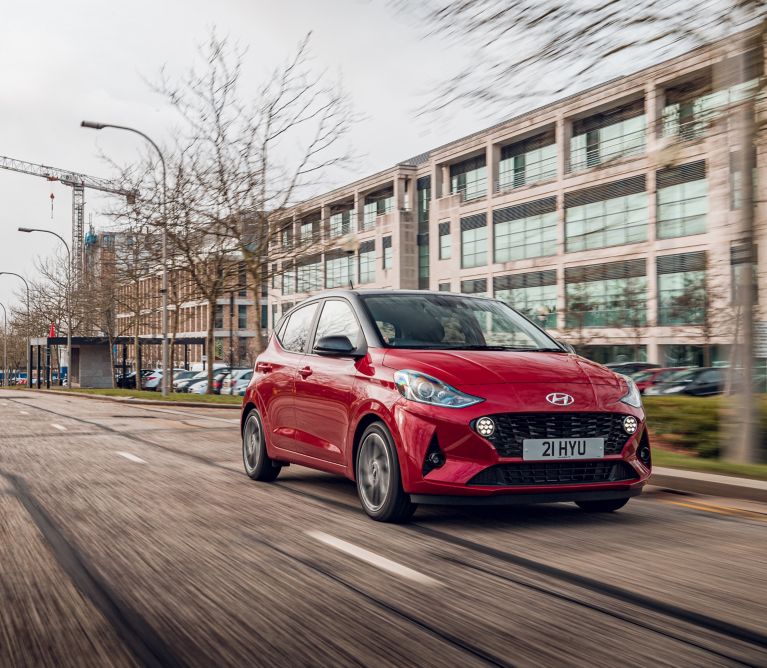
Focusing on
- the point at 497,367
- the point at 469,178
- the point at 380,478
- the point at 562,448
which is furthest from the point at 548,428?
the point at 469,178

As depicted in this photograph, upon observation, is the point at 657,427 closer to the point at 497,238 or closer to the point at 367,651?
the point at 367,651

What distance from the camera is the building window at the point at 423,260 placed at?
207 feet

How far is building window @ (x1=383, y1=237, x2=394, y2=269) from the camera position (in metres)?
63.8

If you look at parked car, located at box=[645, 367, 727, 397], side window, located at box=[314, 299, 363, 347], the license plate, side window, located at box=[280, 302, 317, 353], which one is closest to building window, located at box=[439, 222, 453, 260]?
parked car, located at box=[645, 367, 727, 397]

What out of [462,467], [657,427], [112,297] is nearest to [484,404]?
[462,467]

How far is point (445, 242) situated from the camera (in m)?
58.9

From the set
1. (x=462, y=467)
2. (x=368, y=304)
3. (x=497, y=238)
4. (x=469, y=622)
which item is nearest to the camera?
(x=469, y=622)

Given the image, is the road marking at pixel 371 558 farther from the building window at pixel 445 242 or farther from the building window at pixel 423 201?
the building window at pixel 423 201

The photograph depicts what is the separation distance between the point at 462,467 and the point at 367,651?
7.75ft

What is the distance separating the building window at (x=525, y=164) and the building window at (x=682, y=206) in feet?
26.6

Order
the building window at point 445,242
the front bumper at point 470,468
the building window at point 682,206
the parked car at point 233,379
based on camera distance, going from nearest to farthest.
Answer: the front bumper at point 470,468
the parked car at point 233,379
the building window at point 682,206
the building window at point 445,242

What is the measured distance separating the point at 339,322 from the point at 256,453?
188 centimetres

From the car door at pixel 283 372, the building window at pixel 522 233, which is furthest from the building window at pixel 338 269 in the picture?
the car door at pixel 283 372

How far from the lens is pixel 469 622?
12.6 feet
